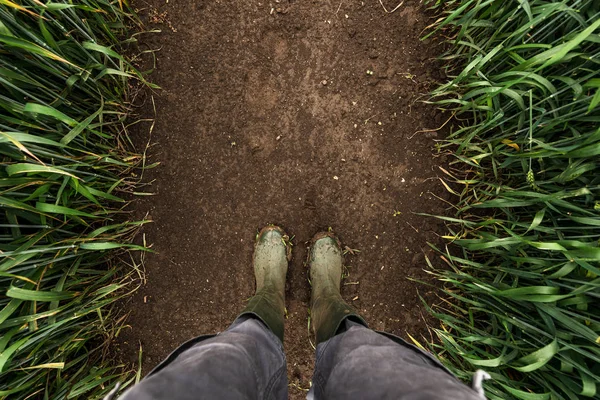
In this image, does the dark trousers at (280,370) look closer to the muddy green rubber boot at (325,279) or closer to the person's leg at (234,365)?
the person's leg at (234,365)

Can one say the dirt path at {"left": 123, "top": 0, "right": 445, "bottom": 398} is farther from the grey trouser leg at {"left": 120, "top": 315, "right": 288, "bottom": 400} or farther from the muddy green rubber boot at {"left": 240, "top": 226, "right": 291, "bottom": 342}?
the grey trouser leg at {"left": 120, "top": 315, "right": 288, "bottom": 400}

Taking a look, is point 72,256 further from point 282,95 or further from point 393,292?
point 393,292

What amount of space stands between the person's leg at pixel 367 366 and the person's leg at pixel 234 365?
0.15 meters

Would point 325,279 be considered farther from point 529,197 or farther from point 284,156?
point 529,197

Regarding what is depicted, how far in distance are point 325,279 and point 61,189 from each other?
1.04 m

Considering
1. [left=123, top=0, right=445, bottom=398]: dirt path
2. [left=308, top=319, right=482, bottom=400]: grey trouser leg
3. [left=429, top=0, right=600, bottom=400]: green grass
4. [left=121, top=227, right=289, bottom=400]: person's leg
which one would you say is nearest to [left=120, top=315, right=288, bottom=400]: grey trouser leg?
[left=121, top=227, right=289, bottom=400]: person's leg

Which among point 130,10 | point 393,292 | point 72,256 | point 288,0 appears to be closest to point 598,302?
point 393,292

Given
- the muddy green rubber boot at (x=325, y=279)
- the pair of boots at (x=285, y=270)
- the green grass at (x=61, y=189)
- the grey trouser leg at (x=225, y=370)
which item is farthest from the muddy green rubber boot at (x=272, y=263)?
the green grass at (x=61, y=189)

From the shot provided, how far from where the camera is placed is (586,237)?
1094mm

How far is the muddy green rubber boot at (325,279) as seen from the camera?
124cm

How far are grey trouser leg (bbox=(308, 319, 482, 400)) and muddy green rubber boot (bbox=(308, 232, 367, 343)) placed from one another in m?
0.15

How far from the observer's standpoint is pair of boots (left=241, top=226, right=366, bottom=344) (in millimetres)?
1308

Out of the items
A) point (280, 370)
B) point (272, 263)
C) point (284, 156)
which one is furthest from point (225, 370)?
point (284, 156)

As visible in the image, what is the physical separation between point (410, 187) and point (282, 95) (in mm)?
726
